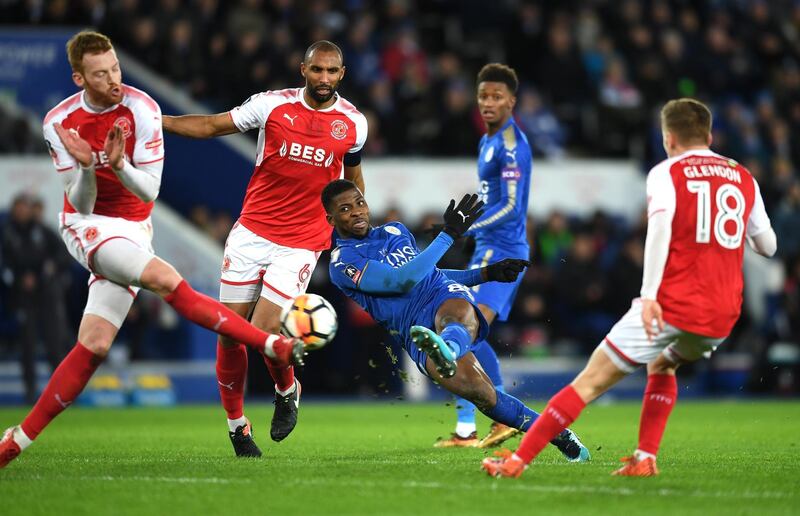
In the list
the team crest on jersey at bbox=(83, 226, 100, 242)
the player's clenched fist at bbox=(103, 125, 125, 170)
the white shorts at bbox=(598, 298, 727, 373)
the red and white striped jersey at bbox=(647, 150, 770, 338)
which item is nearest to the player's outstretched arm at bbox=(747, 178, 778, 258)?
the red and white striped jersey at bbox=(647, 150, 770, 338)

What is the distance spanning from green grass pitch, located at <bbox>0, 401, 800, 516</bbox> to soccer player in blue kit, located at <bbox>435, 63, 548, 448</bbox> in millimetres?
912

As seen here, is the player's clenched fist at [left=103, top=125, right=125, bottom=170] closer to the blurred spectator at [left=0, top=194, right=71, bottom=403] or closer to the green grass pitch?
the green grass pitch

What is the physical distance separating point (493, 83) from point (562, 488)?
430 cm

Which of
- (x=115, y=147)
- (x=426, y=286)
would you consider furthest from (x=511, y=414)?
(x=115, y=147)

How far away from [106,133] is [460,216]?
6.96ft

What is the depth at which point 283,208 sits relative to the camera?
8.68 meters

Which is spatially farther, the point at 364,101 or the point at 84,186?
the point at 364,101

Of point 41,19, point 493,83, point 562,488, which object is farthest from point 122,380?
point 562,488

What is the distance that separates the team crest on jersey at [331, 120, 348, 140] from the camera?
8.65 meters

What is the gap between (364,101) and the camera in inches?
725

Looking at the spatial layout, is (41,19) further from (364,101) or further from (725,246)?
(725,246)

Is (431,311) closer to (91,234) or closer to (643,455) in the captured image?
(643,455)

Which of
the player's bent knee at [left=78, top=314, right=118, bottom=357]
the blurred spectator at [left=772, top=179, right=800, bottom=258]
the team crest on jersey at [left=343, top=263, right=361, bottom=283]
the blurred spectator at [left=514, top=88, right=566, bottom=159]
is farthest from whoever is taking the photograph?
the blurred spectator at [left=514, top=88, right=566, bottom=159]

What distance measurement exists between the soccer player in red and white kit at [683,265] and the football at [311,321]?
1.23 meters
